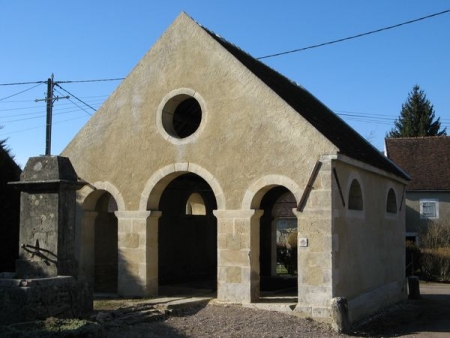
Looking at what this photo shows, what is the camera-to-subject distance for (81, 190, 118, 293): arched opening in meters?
14.9

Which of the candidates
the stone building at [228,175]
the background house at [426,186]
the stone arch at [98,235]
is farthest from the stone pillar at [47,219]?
the background house at [426,186]

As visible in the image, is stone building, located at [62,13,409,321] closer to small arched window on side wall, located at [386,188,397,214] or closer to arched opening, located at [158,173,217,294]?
small arched window on side wall, located at [386,188,397,214]

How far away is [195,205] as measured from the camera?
2044 cm

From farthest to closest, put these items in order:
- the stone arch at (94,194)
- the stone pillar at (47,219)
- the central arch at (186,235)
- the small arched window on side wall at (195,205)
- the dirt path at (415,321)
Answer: the small arched window on side wall at (195,205)
the central arch at (186,235)
the stone arch at (94,194)
the dirt path at (415,321)
the stone pillar at (47,219)

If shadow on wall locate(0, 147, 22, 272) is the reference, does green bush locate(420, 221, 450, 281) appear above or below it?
below

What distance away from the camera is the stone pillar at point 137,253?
1386 cm

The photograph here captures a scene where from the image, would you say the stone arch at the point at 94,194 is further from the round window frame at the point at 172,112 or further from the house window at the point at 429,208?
the house window at the point at 429,208

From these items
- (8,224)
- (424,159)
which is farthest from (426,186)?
(8,224)

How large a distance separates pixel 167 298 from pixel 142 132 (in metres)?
3.89

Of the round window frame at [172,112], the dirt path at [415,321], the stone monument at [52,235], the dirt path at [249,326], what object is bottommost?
the dirt path at [415,321]

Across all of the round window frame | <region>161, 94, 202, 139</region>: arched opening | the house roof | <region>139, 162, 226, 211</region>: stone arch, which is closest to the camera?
<region>139, 162, 226, 211</region>: stone arch

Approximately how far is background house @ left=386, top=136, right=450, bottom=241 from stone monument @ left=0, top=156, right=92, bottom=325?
2269 cm

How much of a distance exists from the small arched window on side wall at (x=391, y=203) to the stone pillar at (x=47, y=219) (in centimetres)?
985

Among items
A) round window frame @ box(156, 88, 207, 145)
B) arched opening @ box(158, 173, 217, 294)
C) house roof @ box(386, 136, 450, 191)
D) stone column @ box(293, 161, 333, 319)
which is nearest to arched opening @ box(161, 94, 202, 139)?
round window frame @ box(156, 88, 207, 145)
